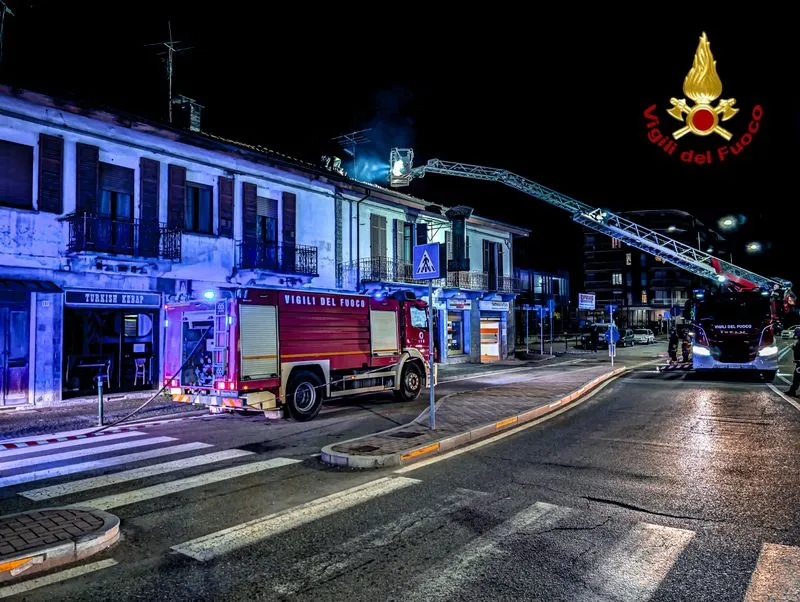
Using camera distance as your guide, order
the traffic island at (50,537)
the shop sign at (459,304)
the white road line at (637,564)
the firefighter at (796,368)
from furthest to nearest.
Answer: the shop sign at (459,304)
the firefighter at (796,368)
the traffic island at (50,537)
the white road line at (637,564)

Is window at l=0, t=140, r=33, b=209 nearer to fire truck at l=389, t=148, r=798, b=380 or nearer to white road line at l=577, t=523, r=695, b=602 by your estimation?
white road line at l=577, t=523, r=695, b=602

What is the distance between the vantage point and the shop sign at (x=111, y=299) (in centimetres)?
1536

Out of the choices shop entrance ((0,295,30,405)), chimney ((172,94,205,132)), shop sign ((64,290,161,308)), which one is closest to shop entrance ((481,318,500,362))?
chimney ((172,94,205,132))

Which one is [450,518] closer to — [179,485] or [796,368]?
[179,485]

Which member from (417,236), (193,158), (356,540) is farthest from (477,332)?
(356,540)

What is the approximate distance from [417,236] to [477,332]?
7601 millimetres

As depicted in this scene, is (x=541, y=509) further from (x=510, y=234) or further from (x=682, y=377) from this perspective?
(x=510, y=234)

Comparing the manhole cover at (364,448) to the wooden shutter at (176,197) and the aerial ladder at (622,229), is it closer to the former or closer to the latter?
the wooden shutter at (176,197)

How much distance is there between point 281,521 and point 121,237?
528 inches

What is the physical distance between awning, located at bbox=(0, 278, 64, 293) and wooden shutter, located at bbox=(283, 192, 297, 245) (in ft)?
27.9

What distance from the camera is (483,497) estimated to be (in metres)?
6.00

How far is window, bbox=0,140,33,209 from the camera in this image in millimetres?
14086

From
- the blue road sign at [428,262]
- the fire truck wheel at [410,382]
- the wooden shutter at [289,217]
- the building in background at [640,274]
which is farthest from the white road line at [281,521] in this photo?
the building in background at [640,274]

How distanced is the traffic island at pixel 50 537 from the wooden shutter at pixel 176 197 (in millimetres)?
13610
